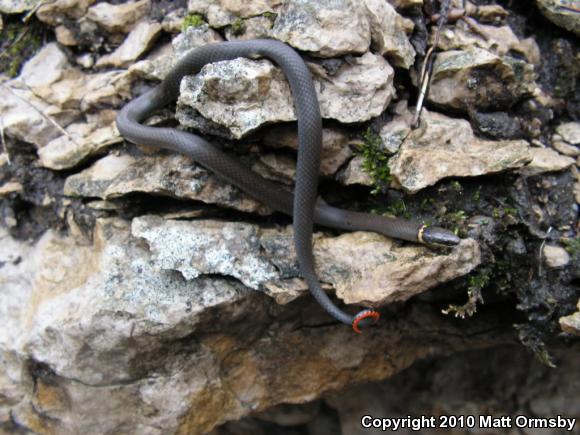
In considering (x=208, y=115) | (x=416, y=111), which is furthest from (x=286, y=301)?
(x=416, y=111)

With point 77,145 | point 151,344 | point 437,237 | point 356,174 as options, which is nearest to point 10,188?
point 77,145

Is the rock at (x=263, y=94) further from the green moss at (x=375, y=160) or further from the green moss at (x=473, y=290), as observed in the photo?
the green moss at (x=473, y=290)

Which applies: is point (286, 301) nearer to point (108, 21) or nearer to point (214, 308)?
point (214, 308)

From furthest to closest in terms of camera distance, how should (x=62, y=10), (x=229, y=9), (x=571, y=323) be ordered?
1. (x=62, y=10)
2. (x=229, y=9)
3. (x=571, y=323)

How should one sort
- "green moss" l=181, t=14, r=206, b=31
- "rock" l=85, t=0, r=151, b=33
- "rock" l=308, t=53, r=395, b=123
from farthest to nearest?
"rock" l=85, t=0, r=151, b=33 → "green moss" l=181, t=14, r=206, b=31 → "rock" l=308, t=53, r=395, b=123

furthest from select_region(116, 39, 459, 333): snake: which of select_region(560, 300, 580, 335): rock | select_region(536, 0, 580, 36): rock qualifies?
select_region(536, 0, 580, 36): rock

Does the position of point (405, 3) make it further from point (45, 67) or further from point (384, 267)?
point (45, 67)

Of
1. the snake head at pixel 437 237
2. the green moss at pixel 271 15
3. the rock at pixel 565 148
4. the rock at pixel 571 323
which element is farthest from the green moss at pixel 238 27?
the rock at pixel 571 323

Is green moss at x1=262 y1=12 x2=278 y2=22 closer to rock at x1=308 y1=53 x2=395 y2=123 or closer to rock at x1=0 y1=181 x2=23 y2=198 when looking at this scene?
rock at x1=308 y1=53 x2=395 y2=123
